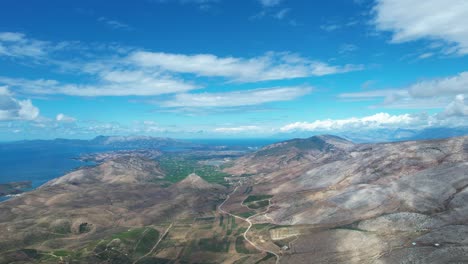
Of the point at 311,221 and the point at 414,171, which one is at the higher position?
the point at 414,171

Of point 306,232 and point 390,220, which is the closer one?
point 390,220

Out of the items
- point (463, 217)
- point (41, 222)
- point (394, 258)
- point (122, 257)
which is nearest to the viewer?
point (394, 258)

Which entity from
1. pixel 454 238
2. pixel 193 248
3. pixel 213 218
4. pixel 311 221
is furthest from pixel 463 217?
pixel 213 218

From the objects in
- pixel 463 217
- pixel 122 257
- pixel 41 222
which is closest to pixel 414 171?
pixel 463 217

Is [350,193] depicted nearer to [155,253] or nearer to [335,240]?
[335,240]

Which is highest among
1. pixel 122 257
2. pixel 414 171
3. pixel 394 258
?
pixel 414 171

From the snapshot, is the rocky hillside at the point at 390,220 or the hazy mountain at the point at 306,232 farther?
the hazy mountain at the point at 306,232

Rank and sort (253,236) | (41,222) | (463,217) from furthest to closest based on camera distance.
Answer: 1. (41,222)
2. (253,236)
3. (463,217)

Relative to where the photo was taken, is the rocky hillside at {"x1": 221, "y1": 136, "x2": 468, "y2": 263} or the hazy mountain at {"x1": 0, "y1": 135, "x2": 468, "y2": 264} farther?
the hazy mountain at {"x1": 0, "y1": 135, "x2": 468, "y2": 264}

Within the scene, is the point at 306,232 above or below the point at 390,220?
below

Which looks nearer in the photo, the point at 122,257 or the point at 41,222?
the point at 122,257
